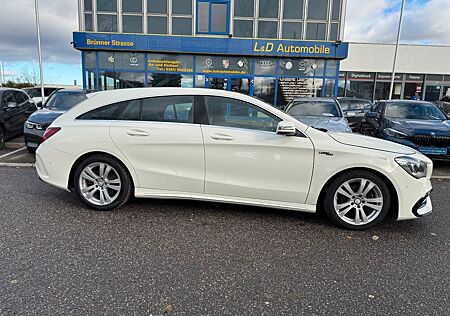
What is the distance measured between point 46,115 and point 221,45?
9.48 metres

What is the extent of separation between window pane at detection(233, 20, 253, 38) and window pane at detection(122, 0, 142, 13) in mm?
4599

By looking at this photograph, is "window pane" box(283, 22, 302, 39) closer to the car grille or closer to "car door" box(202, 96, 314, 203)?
the car grille

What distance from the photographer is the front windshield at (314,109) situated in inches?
305

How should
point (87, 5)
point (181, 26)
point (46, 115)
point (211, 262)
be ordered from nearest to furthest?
point (211, 262), point (46, 115), point (87, 5), point (181, 26)

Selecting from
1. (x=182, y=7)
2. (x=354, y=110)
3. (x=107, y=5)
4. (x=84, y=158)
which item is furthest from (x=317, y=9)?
(x=84, y=158)

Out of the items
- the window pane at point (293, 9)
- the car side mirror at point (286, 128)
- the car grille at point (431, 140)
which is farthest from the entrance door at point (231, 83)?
the car side mirror at point (286, 128)

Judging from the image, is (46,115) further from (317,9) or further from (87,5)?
(317,9)

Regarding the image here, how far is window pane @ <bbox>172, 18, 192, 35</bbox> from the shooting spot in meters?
15.0

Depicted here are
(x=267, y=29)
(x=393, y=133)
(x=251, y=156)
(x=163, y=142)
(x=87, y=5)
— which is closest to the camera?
(x=251, y=156)

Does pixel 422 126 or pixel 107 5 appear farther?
pixel 107 5

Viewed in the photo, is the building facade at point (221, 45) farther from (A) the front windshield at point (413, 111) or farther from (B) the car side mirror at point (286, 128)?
(B) the car side mirror at point (286, 128)

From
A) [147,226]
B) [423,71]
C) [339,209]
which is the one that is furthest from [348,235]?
[423,71]

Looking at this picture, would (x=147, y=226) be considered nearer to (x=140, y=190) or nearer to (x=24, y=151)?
(x=140, y=190)

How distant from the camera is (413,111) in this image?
798 cm
